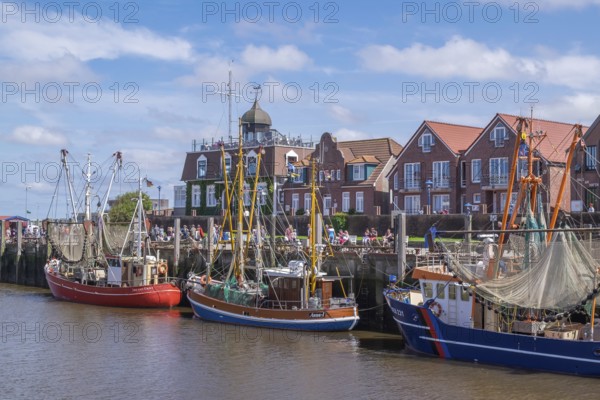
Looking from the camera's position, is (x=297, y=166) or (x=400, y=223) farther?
(x=297, y=166)

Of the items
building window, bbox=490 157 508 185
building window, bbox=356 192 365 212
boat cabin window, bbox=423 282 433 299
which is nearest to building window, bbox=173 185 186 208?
building window, bbox=356 192 365 212

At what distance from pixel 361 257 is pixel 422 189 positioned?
3098 cm

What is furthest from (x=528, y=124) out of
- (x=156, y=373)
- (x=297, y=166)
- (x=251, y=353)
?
(x=297, y=166)

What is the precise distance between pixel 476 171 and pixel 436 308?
119 ft

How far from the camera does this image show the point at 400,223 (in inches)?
1545

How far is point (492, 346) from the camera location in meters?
30.2

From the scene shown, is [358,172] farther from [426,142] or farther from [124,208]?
[124,208]

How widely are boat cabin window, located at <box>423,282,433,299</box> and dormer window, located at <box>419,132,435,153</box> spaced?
38709mm

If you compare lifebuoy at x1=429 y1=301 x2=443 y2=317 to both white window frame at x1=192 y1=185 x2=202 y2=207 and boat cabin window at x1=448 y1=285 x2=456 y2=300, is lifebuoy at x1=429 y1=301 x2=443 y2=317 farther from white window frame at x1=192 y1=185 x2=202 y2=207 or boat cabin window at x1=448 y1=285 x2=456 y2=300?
white window frame at x1=192 y1=185 x2=202 y2=207

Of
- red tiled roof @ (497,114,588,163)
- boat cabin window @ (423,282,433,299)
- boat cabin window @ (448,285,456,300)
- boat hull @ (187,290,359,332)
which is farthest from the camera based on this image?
red tiled roof @ (497,114,588,163)

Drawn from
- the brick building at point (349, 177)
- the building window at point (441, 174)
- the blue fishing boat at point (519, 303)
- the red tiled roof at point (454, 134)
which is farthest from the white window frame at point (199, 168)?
the blue fishing boat at point (519, 303)

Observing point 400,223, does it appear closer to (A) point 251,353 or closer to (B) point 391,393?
(A) point 251,353

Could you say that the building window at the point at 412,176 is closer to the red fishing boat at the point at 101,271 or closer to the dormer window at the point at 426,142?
the dormer window at the point at 426,142

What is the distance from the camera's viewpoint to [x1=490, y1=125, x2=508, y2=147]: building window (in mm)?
65062
